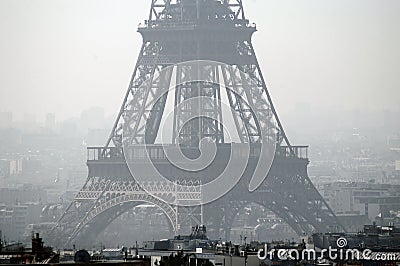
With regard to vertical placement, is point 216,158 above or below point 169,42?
below

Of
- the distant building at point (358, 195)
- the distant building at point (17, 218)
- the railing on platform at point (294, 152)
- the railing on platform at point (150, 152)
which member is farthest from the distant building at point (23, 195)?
the distant building at point (358, 195)

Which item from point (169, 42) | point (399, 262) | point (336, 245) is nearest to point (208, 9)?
point (169, 42)

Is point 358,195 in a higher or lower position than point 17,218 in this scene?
higher

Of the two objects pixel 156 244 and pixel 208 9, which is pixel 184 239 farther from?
pixel 208 9

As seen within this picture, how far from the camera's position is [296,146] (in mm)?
61000

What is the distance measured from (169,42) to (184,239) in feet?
52.1
